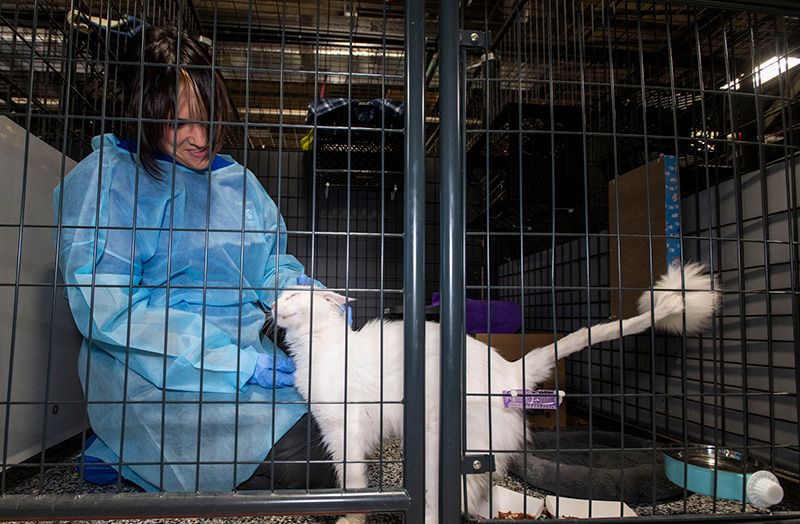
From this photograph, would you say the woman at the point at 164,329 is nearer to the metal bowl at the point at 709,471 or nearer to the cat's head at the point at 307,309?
the cat's head at the point at 307,309

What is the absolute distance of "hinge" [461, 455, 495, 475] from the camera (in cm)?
108

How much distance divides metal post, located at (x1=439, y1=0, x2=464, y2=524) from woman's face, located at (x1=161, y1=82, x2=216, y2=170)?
0.69m

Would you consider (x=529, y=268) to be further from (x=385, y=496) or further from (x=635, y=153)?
(x=385, y=496)

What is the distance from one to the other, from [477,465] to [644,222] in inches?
48.3

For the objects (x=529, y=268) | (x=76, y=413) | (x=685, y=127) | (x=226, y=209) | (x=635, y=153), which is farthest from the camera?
(x=529, y=268)

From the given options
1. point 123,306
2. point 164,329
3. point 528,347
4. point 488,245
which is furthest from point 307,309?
point 528,347

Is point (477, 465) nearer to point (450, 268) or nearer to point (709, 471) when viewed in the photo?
point (450, 268)

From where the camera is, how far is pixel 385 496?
104 cm

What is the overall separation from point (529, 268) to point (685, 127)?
143cm

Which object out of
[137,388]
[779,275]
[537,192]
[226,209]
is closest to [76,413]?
[137,388]

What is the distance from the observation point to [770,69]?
175cm

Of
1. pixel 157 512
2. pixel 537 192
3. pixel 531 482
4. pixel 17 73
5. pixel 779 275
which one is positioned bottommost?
pixel 531 482

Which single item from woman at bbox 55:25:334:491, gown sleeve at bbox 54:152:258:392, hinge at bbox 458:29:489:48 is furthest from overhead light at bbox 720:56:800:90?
gown sleeve at bbox 54:152:258:392

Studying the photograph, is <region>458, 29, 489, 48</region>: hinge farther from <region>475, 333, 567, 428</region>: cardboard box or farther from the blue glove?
<region>475, 333, 567, 428</region>: cardboard box
